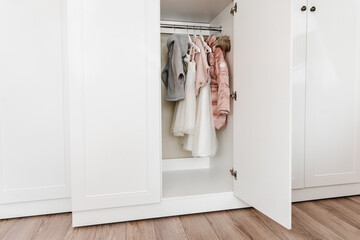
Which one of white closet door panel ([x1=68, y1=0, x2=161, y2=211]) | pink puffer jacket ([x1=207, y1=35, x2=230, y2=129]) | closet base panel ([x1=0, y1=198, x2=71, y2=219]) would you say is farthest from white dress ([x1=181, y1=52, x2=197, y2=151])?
closet base panel ([x1=0, y1=198, x2=71, y2=219])

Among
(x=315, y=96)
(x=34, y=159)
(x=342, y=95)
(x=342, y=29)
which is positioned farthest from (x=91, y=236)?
(x=342, y=29)

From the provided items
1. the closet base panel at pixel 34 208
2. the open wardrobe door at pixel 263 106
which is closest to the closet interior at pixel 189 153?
the open wardrobe door at pixel 263 106

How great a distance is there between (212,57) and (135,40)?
26.4 inches

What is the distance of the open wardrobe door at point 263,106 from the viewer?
1.08 meters

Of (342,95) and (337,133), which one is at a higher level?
(342,95)

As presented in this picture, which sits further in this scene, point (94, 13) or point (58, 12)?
point (58, 12)

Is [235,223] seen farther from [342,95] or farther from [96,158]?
[342,95]

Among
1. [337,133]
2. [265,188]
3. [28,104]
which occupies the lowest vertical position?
[265,188]

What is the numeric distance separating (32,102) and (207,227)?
4.45 ft

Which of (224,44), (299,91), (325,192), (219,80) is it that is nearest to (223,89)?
(219,80)

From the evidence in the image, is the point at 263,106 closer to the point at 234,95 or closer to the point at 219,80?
the point at 234,95

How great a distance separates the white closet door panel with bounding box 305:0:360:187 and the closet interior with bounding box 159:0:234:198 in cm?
58

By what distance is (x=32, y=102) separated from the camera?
1.45 metres

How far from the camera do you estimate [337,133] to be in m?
1.65
